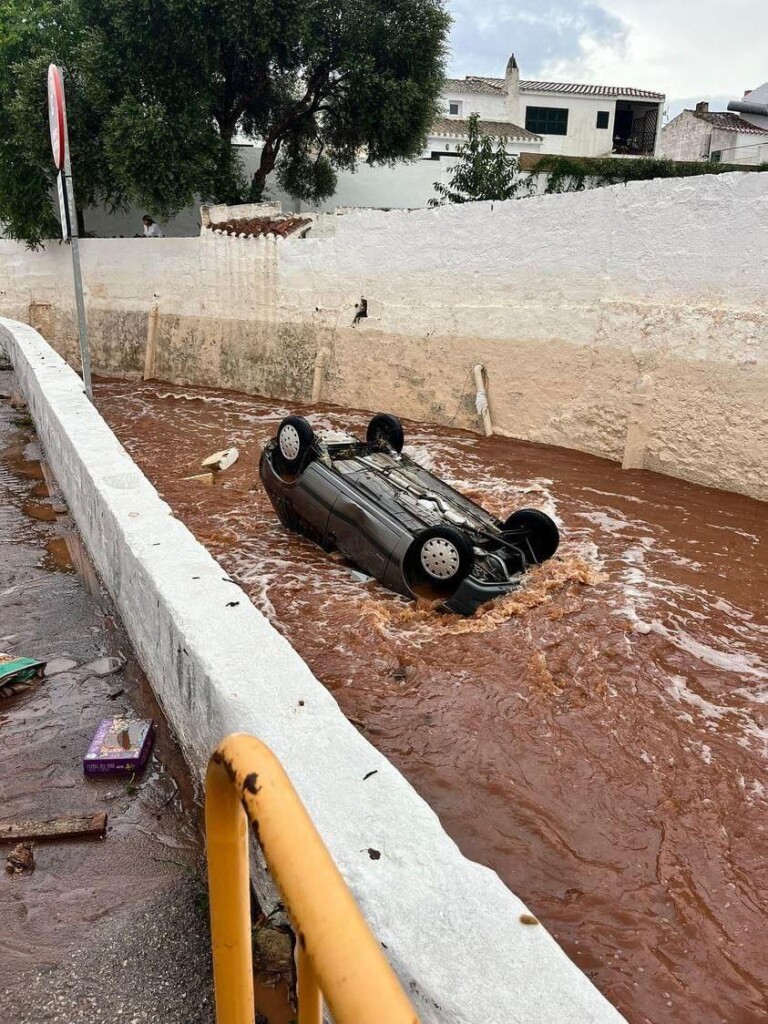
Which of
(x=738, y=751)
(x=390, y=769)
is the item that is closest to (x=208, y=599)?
(x=390, y=769)

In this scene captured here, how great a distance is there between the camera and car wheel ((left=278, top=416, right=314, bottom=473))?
21.2 feet

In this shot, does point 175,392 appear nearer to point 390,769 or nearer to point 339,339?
point 339,339

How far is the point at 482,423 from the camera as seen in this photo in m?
10.8

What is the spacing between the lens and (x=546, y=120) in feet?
104

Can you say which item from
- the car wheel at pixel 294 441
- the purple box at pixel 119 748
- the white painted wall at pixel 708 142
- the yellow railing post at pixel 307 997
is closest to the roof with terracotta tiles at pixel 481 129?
the white painted wall at pixel 708 142

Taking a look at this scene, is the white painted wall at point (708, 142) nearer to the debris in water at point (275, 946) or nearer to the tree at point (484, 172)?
the tree at point (484, 172)

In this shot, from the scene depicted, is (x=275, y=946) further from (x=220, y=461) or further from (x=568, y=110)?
(x=568, y=110)

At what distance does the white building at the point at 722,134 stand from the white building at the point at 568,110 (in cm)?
121

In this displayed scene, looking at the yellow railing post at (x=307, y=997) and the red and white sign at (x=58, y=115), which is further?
the red and white sign at (x=58, y=115)

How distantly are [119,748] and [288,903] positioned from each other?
2324 millimetres

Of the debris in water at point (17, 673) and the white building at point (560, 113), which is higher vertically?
the white building at point (560, 113)

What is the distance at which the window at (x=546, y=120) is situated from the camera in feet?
104

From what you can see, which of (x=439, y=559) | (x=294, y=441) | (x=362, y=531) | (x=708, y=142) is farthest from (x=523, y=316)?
(x=708, y=142)

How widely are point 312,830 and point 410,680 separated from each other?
3.36m
